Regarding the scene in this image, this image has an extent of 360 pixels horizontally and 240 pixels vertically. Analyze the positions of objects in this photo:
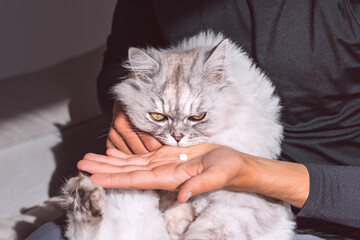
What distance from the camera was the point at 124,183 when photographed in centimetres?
112

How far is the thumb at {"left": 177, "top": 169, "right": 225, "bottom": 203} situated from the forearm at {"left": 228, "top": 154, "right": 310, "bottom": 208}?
117 mm

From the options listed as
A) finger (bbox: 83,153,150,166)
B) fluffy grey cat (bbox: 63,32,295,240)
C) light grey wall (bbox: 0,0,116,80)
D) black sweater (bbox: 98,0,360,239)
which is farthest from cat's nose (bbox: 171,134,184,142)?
light grey wall (bbox: 0,0,116,80)

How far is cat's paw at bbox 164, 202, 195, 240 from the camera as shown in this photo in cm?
130

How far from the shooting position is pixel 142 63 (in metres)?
1.36

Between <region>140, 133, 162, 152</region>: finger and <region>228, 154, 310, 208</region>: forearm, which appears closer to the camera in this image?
<region>228, 154, 310, 208</region>: forearm

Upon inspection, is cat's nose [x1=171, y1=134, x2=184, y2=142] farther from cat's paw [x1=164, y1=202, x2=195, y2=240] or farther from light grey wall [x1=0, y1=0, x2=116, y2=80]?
light grey wall [x1=0, y1=0, x2=116, y2=80]

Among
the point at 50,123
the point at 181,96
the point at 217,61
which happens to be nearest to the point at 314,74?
the point at 217,61

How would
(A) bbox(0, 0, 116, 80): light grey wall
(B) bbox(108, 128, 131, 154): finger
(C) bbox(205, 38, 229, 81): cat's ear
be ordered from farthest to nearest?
(A) bbox(0, 0, 116, 80): light grey wall, (B) bbox(108, 128, 131, 154): finger, (C) bbox(205, 38, 229, 81): cat's ear

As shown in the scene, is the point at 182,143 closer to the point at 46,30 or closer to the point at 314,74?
the point at 314,74

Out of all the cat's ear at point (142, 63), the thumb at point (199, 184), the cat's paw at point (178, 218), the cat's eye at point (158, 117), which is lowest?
the cat's paw at point (178, 218)

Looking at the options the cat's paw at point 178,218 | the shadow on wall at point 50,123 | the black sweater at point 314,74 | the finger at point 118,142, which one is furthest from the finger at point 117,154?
the shadow on wall at point 50,123

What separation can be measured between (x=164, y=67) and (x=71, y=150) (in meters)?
1.36

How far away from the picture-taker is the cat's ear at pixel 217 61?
3.96ft

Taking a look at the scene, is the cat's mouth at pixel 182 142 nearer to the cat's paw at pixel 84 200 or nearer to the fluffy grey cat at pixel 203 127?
the fluffy grey cat at pixel 203 127
